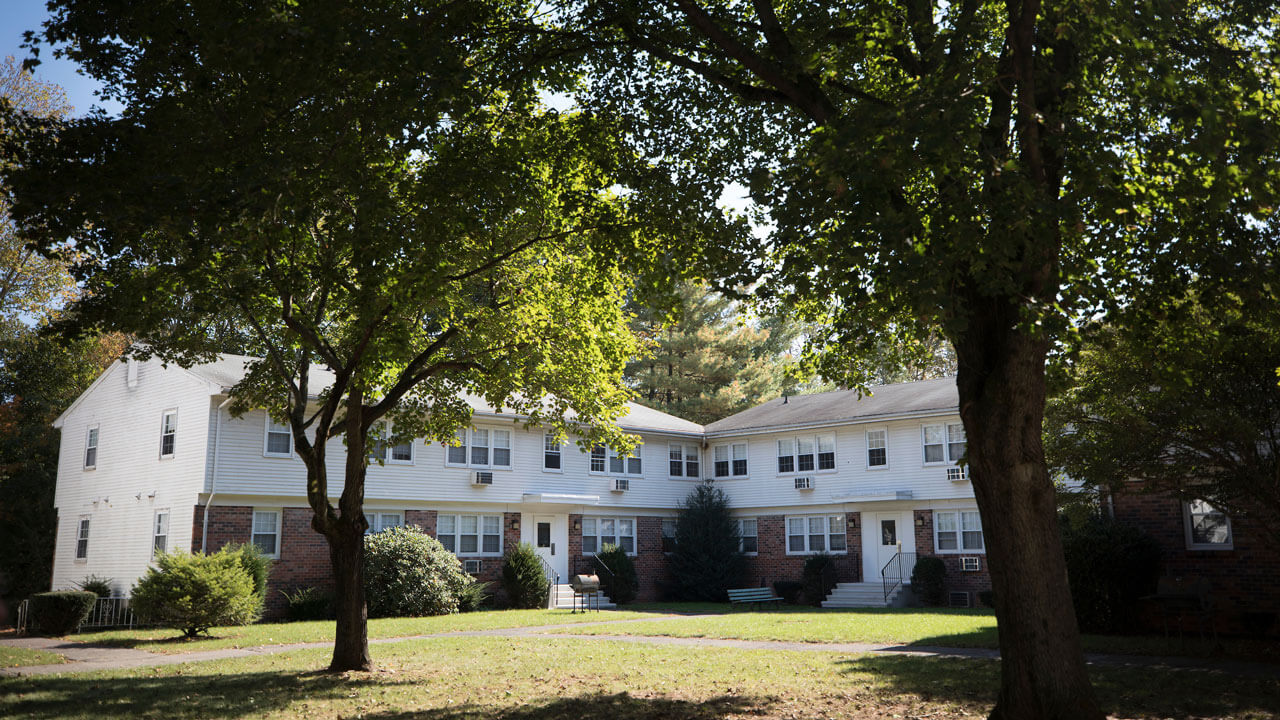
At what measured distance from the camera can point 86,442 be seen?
29.7 m

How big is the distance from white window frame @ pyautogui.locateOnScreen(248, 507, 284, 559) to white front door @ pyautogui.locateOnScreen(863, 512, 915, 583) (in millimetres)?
17240

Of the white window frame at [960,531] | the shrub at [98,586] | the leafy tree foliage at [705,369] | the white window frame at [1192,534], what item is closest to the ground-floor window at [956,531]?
the white window frame at [960,531]

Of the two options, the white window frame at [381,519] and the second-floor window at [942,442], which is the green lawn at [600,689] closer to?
the white window frame at [381,519]

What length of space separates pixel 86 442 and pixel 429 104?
26.8 meters

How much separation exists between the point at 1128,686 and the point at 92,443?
28995 millimetres

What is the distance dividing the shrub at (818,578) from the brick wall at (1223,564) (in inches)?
440

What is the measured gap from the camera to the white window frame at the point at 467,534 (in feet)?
92.2

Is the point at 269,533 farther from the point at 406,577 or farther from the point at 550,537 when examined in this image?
the point at 550,537

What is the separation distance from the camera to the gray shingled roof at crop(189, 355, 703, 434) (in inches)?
971

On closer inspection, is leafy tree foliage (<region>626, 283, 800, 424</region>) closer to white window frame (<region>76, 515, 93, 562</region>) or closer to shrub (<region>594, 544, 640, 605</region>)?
shrub (<region>594, 544, 640, 605</region>)

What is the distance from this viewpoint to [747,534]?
3300 cm

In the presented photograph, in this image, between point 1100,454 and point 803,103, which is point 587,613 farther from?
point 803,103

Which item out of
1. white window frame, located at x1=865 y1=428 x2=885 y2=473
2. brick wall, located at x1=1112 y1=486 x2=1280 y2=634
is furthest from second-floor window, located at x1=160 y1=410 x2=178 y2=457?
brick wall, located at x1=1112 y1=486 x2=1280 y2=634

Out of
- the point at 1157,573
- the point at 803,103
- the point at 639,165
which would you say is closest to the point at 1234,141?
the point at 803,103
